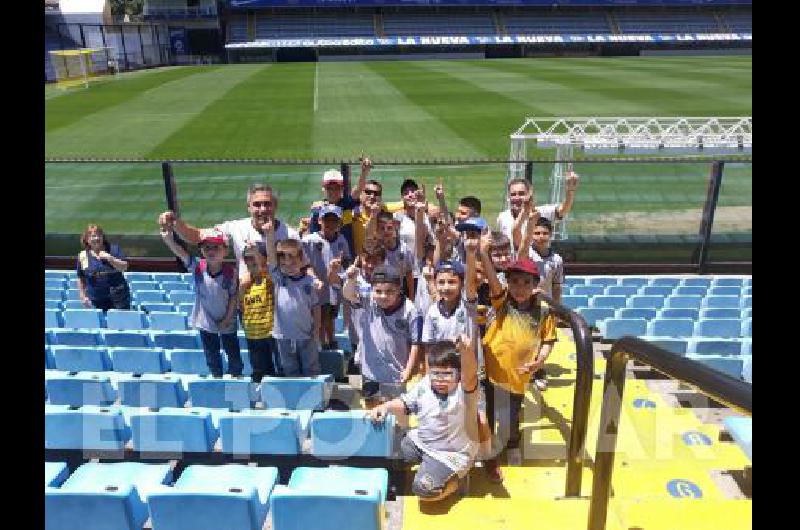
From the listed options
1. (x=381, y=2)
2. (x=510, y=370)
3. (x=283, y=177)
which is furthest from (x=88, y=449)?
(x=381, y=2)

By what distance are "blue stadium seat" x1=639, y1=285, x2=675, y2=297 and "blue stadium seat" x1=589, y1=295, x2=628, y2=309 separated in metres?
0.91

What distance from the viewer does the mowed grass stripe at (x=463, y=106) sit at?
21.6m

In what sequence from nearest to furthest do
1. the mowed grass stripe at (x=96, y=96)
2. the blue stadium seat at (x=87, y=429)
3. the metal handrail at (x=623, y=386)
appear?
the metal handrail at (x=623, y=386)
the blue stadium seat at (x=87, y=429)
the mowed grass stripe at (x=96, y=96)

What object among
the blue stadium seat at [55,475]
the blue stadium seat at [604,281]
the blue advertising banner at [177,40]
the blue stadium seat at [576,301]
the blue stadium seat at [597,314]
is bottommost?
the blue stadium seat at [604,281]

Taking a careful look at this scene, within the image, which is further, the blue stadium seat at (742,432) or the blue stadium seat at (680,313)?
the blue stadium seat at (680,313)

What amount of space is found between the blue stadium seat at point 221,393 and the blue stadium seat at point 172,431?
0.48 m

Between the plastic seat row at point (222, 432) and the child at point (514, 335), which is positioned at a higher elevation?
the child at point (514, 335)

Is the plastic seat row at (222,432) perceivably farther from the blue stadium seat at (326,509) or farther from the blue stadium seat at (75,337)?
the blue stadium seat at (75,337)

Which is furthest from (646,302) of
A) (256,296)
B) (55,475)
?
(55,475)

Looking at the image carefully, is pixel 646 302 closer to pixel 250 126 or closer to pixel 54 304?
pixel 54 304

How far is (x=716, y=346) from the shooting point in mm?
5035

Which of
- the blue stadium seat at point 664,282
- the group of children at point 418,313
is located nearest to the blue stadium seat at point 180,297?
the group of children at point 418,313

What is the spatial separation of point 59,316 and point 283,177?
6543mm

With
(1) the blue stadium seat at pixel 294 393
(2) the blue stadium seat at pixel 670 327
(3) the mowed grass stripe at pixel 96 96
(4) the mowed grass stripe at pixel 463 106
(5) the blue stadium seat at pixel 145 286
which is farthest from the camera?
(3) the mowed grass stripe at pixel 96 96
